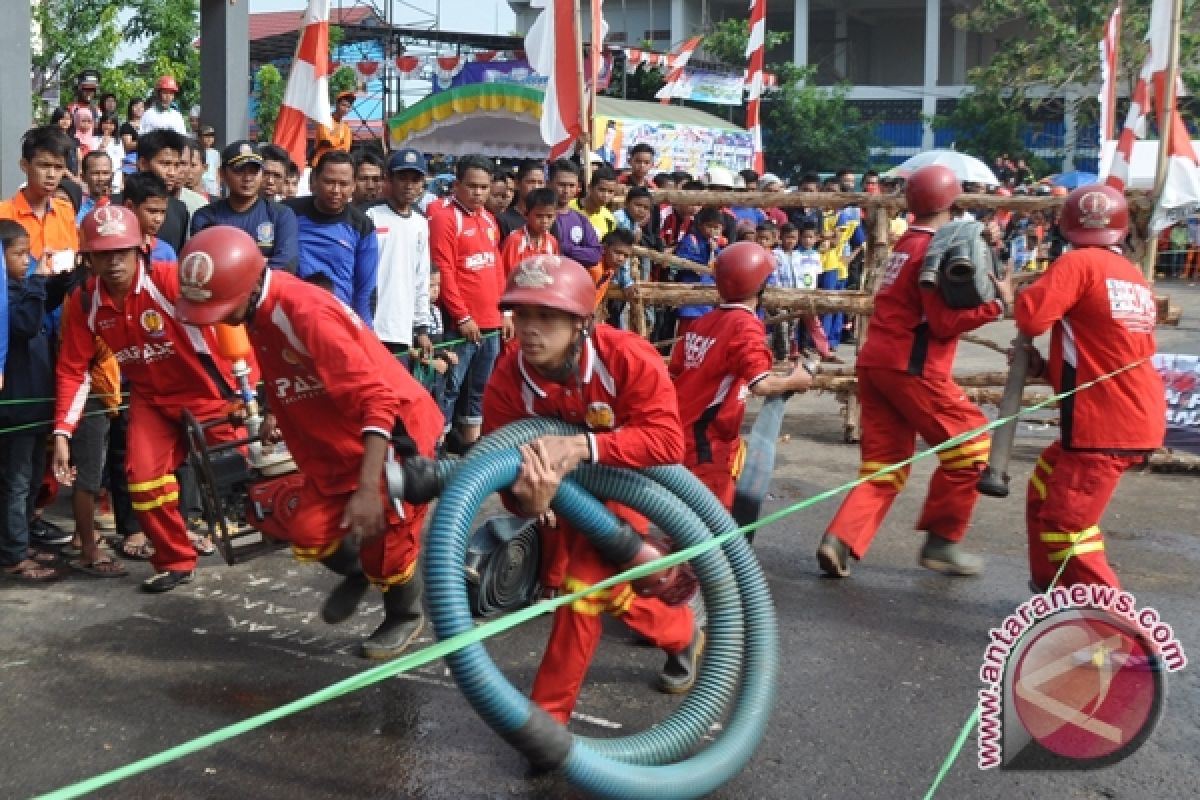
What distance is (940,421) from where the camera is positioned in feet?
19.6

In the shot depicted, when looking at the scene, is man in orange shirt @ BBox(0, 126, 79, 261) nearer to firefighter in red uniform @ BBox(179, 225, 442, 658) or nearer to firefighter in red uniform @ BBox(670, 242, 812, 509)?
firefighter in red uniform @ BBox(179, 225, 442, 658)

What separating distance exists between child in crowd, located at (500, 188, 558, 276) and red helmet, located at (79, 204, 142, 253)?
3629mm

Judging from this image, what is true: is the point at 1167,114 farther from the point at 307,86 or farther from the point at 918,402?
the point at 307,86

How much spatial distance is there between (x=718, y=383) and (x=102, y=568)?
3041 mm

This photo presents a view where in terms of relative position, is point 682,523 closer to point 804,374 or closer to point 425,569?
point 425,569

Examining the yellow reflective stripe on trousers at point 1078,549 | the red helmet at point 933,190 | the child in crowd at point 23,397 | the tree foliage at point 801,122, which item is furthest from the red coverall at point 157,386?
the tree foliage at point 801,122

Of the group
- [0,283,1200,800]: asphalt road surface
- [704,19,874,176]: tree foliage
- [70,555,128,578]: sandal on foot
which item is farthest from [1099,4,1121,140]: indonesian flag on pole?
[704,19,874,176]: tree foliage

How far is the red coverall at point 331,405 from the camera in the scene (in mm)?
4363

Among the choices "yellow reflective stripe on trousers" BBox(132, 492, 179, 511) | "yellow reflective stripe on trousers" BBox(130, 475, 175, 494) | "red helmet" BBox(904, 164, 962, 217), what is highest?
"red helmet" BBox(904, 164, 962, 217)

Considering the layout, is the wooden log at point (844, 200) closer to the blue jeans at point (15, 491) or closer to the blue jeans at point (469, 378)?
the blue jeans at point (469, 378)

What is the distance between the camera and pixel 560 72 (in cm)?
1018

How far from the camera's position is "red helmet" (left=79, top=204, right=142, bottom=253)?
17.7ft

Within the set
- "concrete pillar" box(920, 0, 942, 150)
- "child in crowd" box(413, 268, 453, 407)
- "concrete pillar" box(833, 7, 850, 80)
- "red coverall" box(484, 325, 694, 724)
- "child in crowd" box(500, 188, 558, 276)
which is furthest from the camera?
"concrete pillar" box(833, 7, 850, 80)

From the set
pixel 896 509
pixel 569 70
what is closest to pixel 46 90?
pixel 569 70
